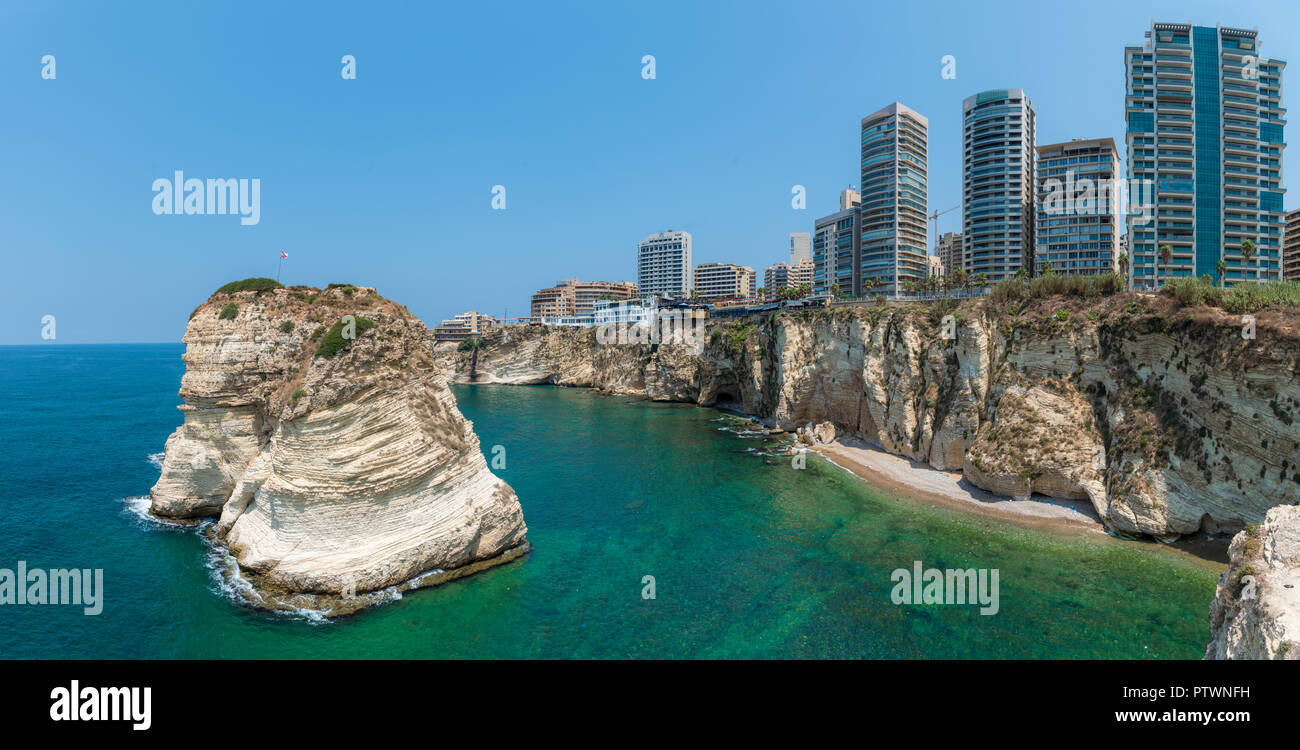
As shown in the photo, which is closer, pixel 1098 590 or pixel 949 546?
pixel 1098 590

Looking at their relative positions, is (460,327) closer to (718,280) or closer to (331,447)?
(718,280)

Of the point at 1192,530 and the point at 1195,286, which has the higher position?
the point at 1195,286

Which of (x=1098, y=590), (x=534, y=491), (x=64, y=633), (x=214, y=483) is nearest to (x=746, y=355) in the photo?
(x=534, y=491)

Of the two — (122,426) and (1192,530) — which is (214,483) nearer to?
(122,426)

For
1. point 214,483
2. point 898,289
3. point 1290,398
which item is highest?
point 898,289

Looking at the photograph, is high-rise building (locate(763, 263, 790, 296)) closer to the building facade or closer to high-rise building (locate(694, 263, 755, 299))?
high-rise building (locate(694, 263, 755, 299))

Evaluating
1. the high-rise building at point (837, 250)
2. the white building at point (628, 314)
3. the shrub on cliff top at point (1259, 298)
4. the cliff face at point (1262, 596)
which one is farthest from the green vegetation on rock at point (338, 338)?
the high-rise building at point (837, 250)
